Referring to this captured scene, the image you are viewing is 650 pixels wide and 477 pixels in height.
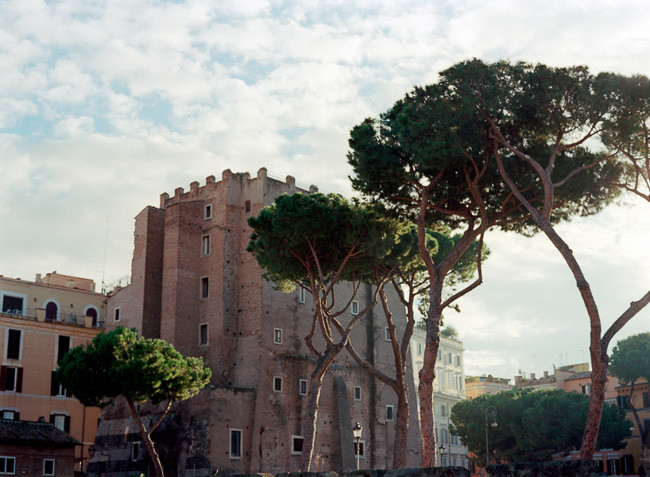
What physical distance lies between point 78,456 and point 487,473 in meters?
37.1

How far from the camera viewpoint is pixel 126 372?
30266 millimetres

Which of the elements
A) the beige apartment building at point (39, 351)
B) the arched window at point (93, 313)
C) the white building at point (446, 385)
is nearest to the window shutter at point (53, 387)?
the beige apartment building at point (39, 351)

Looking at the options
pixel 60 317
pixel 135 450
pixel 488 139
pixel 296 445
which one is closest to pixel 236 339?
pixel 296 445

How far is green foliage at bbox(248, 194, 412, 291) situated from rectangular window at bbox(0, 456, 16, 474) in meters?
12.9

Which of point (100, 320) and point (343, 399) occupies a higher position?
point (100, 320)

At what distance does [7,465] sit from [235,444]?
953 cm

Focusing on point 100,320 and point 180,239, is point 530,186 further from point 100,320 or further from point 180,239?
point 100,320

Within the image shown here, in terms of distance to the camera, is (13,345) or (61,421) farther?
(61,421)

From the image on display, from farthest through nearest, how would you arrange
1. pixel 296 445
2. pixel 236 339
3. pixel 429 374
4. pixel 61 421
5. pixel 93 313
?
pixel 93 313 → pixel 61 421 → pixel 236 339 → pixel 296 445 → pixel 429 374

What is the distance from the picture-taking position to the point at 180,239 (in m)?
40.4

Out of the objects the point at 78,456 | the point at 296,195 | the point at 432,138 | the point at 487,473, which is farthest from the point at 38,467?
A: the point at 487,473

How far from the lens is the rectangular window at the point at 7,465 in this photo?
30812mm

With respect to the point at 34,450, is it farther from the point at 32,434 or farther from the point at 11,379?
the point at 11,379

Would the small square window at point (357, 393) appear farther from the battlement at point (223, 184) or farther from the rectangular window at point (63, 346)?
the rectangular window at point (63, 346)
